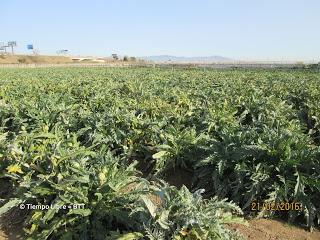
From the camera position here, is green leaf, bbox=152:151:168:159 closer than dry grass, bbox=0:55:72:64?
Yes

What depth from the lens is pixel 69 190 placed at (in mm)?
3967

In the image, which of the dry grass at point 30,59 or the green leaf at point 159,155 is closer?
the green leaf at point 159,155

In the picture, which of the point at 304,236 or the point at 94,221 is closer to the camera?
the point at 94,221

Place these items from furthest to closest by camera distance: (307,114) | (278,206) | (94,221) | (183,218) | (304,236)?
(307,114) → (278,206) → (304,236) → (94,221) → (183,218)

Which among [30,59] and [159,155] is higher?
[159,155]

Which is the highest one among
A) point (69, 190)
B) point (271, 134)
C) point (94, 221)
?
Result: point (271, 134)

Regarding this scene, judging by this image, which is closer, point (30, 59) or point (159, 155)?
point (159, 155)

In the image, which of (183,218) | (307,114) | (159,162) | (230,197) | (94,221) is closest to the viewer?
(183,218)

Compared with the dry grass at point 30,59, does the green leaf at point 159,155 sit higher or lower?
higher

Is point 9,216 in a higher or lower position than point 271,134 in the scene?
lower

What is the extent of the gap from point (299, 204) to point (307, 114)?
5.04 m

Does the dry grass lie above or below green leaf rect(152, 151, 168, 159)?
below

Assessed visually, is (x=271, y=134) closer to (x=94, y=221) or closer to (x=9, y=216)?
(x=94, y=221)

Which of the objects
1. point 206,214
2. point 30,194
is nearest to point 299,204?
point 206,214
